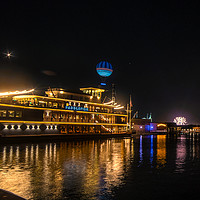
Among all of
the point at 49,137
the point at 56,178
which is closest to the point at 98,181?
the point at 56,178

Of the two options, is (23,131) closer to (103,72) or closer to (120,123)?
(120,123)

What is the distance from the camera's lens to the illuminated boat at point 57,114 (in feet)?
157

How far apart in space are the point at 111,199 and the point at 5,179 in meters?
7.82

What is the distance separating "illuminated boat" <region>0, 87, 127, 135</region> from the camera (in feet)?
157

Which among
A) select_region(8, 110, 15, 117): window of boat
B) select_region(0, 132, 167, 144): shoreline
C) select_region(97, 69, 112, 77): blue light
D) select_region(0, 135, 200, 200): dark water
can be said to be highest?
select_region(97, 69, 112, 77): blue light

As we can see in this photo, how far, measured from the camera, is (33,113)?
171 ft

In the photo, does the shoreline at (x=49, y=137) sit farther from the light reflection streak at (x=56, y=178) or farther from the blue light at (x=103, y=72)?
the blue light at (x=103, y=72)

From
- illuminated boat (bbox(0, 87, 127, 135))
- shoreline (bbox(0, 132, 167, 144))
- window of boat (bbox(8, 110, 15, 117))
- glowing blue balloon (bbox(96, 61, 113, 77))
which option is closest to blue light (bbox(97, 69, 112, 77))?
glowing blue balloon (bbox(96, 61, 113, 77))

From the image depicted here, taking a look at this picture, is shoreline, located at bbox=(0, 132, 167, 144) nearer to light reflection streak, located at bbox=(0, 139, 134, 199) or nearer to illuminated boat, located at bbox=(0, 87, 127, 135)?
illuminated boat, located at bbox=(0, 87, 127, 135)

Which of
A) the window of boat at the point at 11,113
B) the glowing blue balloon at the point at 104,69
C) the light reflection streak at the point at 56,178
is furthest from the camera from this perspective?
the glowing blue balloon at the point at 104,69

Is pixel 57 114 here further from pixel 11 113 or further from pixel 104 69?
pixel 104 69

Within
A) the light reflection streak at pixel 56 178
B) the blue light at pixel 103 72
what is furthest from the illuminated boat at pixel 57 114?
the light reflection streak at pixel 56 178

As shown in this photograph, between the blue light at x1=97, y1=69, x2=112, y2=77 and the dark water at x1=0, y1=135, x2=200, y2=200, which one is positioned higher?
the blue light at x1=97, y1=69, x2=112, y2=77

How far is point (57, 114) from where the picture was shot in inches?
2345
